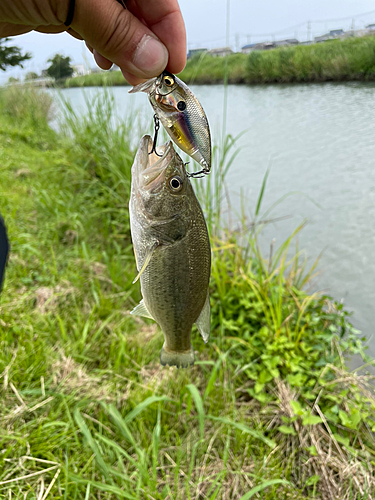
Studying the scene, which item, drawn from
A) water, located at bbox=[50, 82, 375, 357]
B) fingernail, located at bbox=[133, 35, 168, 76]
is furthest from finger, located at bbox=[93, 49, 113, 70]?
water, located at bbox=[50, 82, 375, 357]

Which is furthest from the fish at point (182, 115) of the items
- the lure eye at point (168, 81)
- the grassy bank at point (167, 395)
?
the grassy bank at point (167, 395)

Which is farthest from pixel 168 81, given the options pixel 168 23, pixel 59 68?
pixel 59 68

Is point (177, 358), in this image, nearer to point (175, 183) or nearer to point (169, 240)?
point (169, 240)

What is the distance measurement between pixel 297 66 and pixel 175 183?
1431cm

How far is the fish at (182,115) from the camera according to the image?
1232 millimetres

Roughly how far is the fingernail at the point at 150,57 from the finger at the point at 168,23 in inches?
9.1

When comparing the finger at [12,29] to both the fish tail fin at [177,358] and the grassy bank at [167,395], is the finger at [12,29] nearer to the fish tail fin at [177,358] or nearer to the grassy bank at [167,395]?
the fish tail fin at [177,358]

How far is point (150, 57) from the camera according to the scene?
1370 millimetres

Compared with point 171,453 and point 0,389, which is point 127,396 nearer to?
point 171,453

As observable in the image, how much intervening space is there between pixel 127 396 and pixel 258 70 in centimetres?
1586

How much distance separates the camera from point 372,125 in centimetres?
778

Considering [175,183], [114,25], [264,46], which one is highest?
[264,46]

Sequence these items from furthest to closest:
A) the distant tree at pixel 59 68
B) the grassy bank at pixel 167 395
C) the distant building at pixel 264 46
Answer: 1. the distant building at pixel 264 46
2. the distant tree at pixel 59 68
3. the grassy bank at pixel 167 395

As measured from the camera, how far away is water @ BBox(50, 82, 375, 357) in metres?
4.97
